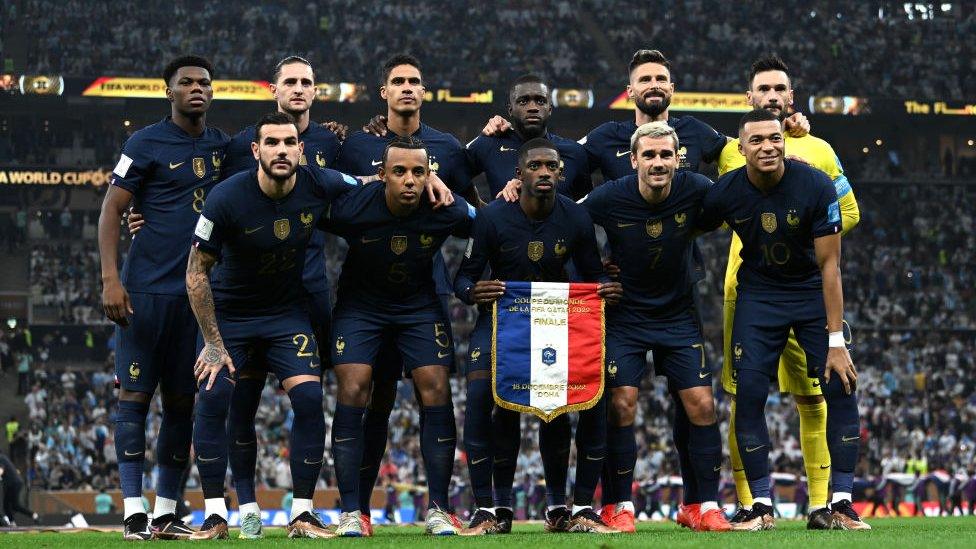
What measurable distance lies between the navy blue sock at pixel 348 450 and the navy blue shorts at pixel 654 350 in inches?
61.7

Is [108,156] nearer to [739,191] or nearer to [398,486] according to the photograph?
[398,486]

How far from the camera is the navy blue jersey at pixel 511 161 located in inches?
334

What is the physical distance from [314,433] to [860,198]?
33329 mm

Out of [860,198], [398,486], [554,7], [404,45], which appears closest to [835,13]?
[860,198]

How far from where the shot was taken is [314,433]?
7.36 metres

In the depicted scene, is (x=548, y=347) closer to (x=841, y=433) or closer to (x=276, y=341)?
(x=276, y=341)

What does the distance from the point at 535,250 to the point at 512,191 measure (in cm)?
39

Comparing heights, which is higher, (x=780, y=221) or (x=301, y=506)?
(x=780, y=221)

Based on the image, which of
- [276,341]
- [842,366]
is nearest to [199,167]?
[276,341]

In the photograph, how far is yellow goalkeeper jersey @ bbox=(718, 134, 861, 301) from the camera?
8.33 m

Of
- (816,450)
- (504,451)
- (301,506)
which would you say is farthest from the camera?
(816,450)

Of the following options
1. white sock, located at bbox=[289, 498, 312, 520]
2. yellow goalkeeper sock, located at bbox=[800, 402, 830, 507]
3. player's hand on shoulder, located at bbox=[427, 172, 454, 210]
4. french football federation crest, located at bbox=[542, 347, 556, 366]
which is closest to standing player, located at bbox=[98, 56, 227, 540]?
white sock, located at bbox=[289, 498, 312, 520]

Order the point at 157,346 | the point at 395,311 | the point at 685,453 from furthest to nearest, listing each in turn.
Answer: the point at 685,453, the point at 395,311, the point at 157,346

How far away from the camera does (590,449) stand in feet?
25.5
